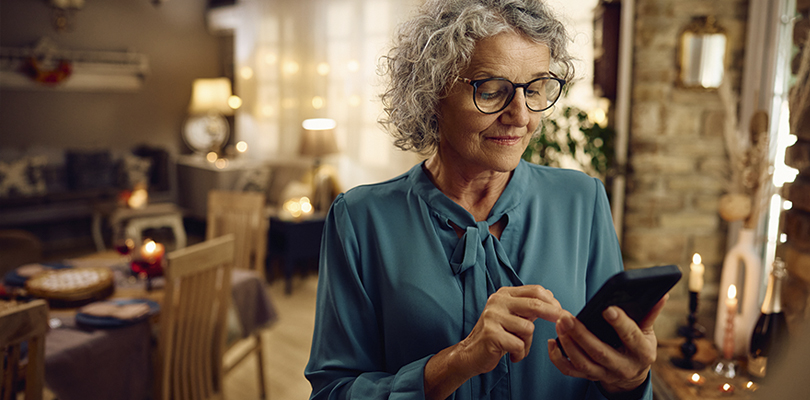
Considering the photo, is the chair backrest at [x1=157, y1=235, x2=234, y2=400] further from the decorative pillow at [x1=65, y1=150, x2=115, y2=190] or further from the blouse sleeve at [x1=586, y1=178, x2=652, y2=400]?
the decorative pillow at [x1=65, y1=150, x2=115, y2=190]

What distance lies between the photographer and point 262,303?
7.98ft

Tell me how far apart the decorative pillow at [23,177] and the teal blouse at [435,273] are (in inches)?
225

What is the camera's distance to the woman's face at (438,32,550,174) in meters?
0.78

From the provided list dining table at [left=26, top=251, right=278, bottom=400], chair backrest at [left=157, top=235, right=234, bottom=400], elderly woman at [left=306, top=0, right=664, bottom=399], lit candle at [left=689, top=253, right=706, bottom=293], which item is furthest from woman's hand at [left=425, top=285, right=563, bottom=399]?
dining table at [left=26, top=251, right=278, bottom=400]

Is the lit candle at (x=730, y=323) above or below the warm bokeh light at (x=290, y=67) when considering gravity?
below

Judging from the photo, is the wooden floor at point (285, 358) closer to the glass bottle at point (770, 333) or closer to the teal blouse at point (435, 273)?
the teal blouse at point (435, 273)

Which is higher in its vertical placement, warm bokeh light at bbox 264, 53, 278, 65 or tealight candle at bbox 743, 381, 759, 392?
warm bokeh light at bbox 264, 53, 278, 65

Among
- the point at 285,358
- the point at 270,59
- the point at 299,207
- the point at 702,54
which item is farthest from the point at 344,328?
the point at 270,59

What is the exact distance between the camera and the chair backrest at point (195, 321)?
1.78m

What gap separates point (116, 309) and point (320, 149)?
9.39ft

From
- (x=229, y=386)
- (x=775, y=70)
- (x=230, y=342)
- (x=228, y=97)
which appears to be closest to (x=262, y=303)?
(x=230, y=342)

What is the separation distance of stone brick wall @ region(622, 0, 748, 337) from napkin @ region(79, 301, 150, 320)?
70.8 inches

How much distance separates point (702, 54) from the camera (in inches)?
71.1

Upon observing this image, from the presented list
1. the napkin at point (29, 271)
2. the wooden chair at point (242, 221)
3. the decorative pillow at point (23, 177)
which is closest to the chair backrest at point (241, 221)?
the wooden chair at point (242, 221)
